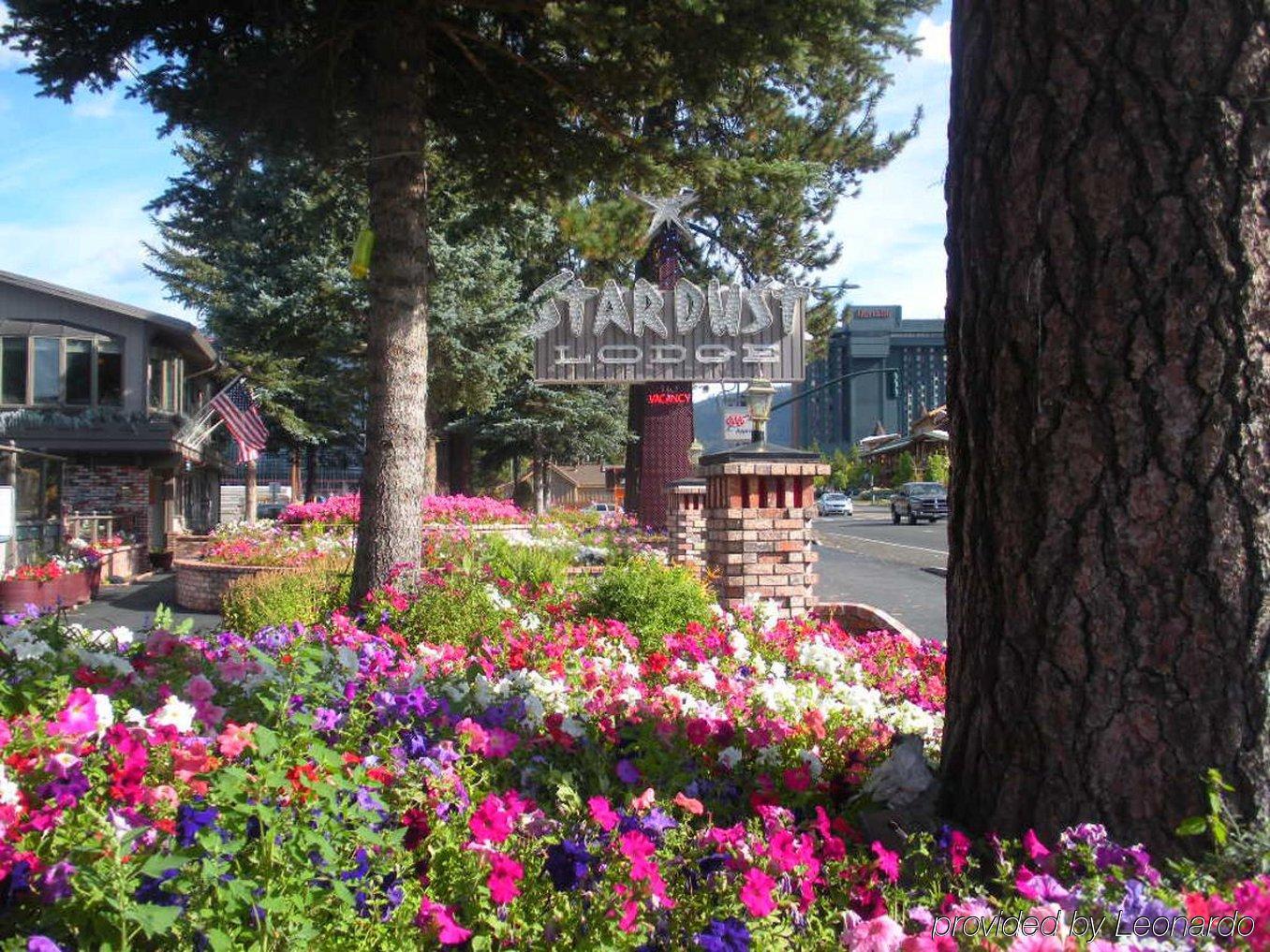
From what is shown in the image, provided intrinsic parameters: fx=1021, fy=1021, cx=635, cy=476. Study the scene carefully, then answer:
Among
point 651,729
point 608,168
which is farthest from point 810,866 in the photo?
point 608,168

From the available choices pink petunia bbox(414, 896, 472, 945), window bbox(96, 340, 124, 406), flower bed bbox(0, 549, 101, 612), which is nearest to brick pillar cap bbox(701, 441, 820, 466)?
pink petunia bbox(414, 896, 472, 945)

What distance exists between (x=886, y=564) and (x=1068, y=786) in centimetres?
2049

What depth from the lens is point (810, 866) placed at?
214 cm

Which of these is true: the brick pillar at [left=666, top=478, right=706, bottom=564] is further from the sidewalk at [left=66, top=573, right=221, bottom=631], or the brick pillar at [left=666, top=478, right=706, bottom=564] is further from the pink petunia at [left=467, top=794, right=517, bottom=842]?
the pink petunia at [left=467, top=794, right=517, bottom=842]

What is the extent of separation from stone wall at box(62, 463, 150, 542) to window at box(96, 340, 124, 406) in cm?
164

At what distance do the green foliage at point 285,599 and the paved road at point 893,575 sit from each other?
16.0ft

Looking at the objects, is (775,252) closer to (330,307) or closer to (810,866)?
(330,307)

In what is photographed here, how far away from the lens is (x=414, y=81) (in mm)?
7828

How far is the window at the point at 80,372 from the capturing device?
24.6 m

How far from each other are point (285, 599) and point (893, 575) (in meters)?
13.9

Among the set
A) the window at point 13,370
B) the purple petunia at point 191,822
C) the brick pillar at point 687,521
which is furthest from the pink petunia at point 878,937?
the window at point 13,370

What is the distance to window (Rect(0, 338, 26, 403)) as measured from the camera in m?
24.4

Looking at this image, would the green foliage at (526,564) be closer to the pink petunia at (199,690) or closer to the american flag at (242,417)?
the pink petunia at (199,690)

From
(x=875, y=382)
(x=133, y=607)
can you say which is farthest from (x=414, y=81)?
(x=875, y=382)
